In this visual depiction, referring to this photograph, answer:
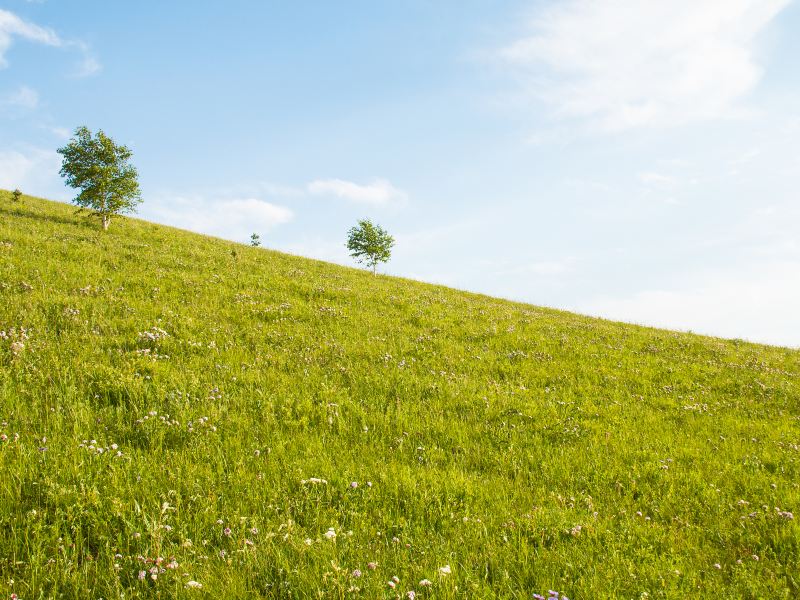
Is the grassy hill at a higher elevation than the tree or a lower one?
lower

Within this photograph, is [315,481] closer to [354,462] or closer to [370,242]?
[354,462]

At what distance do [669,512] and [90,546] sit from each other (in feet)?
20.7

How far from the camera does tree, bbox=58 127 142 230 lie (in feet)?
77.2

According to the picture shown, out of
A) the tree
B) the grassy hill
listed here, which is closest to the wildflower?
the grassy hill

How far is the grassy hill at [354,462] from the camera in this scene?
3.98 meters

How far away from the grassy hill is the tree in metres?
13.2

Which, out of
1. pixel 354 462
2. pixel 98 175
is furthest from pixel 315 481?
pixel 98 175

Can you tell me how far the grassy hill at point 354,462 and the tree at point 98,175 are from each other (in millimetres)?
13231

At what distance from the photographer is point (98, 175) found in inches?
941

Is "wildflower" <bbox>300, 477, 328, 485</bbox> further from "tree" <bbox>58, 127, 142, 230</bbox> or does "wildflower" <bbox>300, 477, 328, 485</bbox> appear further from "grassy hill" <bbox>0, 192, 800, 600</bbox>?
Result: "tree" <bbox>58, 127, 142, 230</bbox>

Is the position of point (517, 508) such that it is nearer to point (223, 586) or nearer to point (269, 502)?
point (269, 502)

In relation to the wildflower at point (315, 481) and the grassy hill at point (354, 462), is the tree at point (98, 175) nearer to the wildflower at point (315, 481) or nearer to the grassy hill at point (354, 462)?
the grassy hill at point (354, 462)

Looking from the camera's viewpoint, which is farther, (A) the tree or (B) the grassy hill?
(A) the tree

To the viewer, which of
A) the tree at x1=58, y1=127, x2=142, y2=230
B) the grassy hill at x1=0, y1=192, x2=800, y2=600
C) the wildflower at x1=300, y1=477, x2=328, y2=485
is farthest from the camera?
the tree at x1=58, y1=127, x2=142, y2=230
